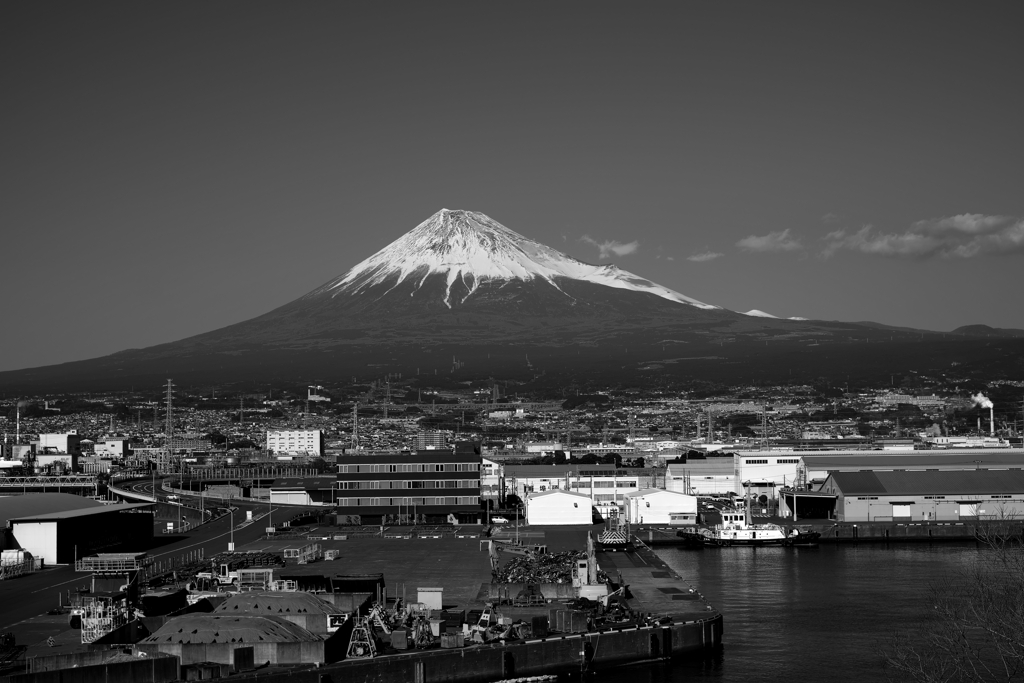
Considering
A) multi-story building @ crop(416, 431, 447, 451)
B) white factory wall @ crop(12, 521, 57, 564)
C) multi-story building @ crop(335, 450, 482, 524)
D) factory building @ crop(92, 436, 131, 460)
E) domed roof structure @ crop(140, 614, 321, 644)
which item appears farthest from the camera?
factory building @ crop(92, 436, 131, 460)

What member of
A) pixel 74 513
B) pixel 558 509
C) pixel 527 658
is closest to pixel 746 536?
pixel 558 509

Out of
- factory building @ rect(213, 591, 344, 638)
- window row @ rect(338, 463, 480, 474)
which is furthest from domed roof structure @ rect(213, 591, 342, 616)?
window row @ rect(338, 463, 480, 474)

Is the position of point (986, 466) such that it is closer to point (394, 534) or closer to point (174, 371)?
point (394, 534)

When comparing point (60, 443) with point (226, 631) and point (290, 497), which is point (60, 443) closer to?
point (290, 497)

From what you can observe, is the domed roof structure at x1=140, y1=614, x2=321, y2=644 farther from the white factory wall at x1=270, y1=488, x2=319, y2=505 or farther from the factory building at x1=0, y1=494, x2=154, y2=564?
the white factory wall at x1=270, y1=488, x2=319, y2=505

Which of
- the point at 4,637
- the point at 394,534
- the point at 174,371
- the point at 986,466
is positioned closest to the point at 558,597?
the point at 4,637
